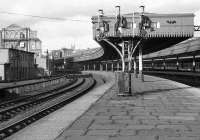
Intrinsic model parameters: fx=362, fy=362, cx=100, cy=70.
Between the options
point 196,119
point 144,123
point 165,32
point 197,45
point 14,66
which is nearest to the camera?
point 144,123

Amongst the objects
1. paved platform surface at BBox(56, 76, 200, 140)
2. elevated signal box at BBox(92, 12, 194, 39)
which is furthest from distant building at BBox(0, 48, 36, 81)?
paved platform surface at BBox(56, 76, 200, 140)

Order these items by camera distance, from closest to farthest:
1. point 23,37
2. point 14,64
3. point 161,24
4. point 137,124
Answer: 1. point 137,124
2. point 161,24
3. point 14,64
4. point 23,37

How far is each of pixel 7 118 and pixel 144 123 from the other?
7322mm

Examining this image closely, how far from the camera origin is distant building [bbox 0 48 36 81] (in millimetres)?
62906

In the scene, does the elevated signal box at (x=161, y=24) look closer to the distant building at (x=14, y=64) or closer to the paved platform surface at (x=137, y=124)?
the paved platform surface at (x=137, y=124)

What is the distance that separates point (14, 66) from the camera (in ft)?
223

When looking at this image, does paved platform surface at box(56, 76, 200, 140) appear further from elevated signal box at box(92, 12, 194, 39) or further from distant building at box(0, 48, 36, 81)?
distant building at box(0, 48, 36, 81)

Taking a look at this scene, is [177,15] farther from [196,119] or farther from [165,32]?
[196,119]

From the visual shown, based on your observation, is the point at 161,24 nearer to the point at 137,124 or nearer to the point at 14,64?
the point at 137,124

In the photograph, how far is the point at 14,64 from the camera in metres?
68.0

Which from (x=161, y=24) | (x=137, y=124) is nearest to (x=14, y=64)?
(x=161, y=24)

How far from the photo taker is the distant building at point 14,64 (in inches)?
2477

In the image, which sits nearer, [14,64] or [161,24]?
[161,24]

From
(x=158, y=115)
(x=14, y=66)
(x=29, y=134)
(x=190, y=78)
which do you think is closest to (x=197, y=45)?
(x=190, y=78)
